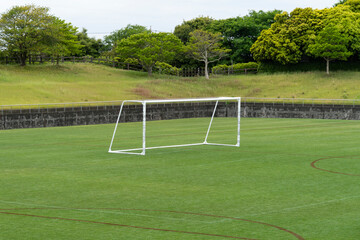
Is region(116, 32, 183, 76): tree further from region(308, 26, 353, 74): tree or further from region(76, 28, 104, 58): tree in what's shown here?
region(76, 28, 104, 58): tree

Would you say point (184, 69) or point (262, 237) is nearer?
point (262, 237)

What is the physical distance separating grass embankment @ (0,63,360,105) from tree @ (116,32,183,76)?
2.44 metres

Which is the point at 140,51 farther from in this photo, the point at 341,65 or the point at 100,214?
the point at 100,214

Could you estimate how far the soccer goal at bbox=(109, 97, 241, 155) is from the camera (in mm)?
25797

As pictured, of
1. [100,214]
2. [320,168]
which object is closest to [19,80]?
[320,168]

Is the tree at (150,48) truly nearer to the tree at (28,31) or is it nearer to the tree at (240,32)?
the tree at (28,31)

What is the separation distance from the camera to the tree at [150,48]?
7069 centimetres

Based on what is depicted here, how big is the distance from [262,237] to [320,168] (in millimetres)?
8245

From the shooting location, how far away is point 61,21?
76938 mm

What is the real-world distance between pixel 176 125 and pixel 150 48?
33693mm

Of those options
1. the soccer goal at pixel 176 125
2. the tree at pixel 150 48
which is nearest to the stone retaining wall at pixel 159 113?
the soccer goal at pixel 176 125

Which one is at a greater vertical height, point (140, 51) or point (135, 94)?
point (140, 51)

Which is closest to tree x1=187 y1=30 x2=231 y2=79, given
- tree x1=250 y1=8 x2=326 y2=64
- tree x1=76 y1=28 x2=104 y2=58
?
tree x1=250 y1=8 x2=326 y2=64

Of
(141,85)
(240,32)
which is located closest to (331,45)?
(240,32)
